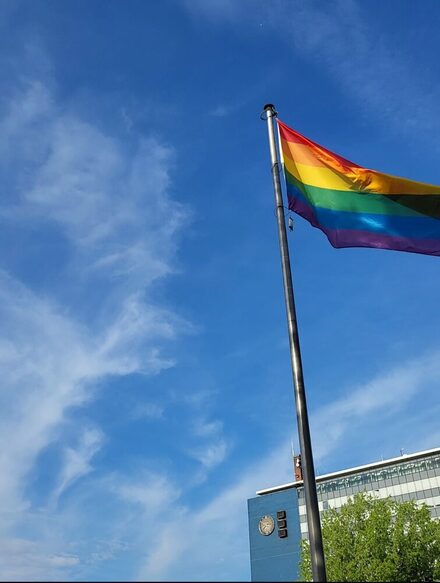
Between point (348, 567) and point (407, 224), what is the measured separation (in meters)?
36.1

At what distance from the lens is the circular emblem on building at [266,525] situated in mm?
99062

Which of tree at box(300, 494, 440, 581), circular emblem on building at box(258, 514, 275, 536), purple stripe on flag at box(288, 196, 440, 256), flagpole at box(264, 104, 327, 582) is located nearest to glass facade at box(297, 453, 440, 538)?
circular emblem on building at box(258, 514, 275, 536)

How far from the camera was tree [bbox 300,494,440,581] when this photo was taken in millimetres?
41750

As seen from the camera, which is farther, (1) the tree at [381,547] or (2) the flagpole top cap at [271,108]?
(1) the tree at [381,547]

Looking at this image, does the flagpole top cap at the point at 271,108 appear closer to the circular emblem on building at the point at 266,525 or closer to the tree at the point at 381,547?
the tree at the point at 381,547

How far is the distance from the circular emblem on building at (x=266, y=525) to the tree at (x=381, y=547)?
56.0 m

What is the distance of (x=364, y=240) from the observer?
43.6 ft

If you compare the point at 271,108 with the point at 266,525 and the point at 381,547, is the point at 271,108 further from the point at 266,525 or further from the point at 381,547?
the point at 266,525

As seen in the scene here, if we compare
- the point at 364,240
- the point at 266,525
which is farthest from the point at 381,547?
the point at 266,525

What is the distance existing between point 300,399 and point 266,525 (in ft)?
322

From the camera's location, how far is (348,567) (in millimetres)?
42281

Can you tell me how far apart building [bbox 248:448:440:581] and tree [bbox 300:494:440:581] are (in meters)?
42.0

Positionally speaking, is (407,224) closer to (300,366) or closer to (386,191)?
(386,191)

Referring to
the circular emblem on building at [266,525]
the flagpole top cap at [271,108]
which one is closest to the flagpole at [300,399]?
the flagpole top cap at [271,108]
